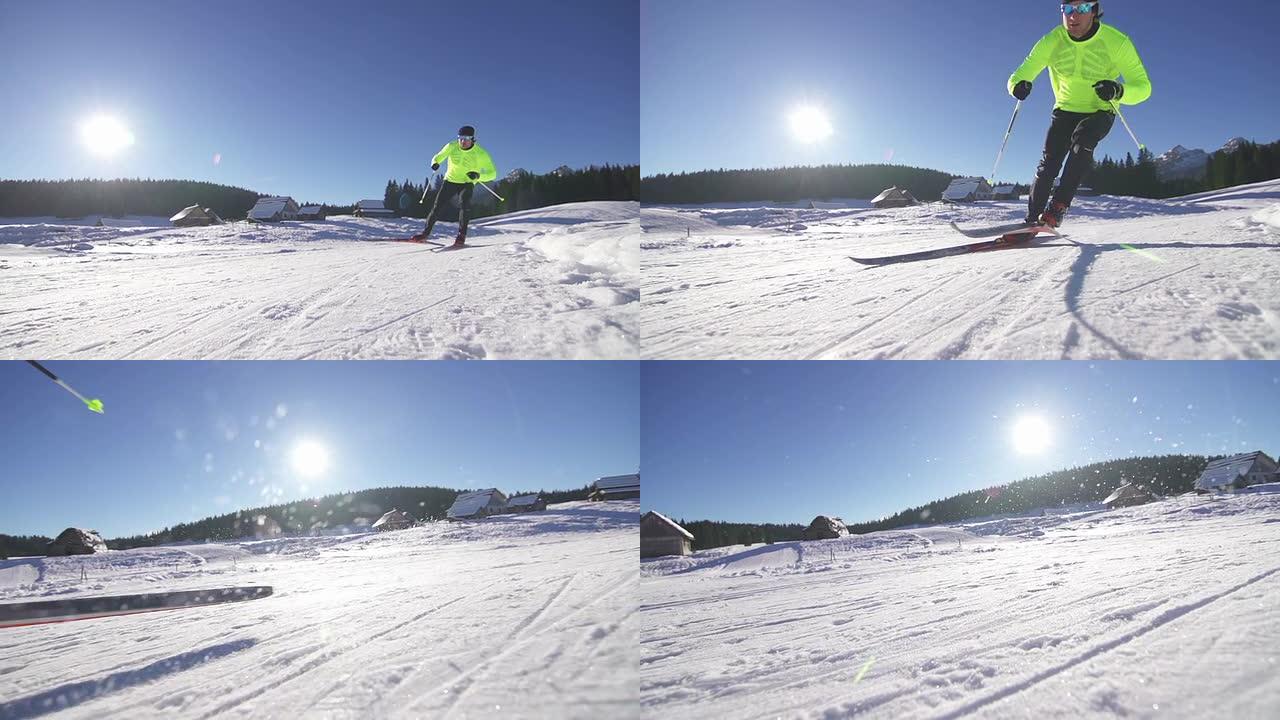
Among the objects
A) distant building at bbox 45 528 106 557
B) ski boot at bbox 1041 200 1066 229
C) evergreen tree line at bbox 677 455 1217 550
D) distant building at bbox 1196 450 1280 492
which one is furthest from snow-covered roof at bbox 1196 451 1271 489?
distant building at bbox 45 528 106 557

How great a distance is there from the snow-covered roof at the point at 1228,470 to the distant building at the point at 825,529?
14.1 m

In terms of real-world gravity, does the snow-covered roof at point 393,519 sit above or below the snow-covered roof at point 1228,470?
below

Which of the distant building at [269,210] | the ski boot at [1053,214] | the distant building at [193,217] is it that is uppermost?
the distant building at [269,210]

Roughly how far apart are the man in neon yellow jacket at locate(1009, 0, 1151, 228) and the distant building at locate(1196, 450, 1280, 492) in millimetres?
24029

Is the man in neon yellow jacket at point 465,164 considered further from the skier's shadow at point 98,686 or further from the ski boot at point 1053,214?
the ski boot at point 1053,214

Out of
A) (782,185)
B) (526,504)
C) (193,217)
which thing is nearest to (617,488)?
(526,504)

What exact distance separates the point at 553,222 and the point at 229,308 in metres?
15.7

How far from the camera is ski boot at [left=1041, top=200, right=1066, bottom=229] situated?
5.37m

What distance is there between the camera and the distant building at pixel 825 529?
20562mm

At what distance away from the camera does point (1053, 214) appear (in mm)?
5422

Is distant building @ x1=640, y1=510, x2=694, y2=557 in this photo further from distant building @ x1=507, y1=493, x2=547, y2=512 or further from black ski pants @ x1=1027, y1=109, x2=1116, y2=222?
distant building @ x1=507, y1=493, x2=547, y2=512

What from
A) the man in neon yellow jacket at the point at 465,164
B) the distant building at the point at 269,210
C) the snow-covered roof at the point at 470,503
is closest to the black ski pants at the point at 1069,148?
the man in neon yellow jacket at the point at 465,164

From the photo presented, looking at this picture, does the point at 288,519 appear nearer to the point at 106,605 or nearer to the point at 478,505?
the point at 478,505

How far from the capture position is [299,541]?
16.1 metres
